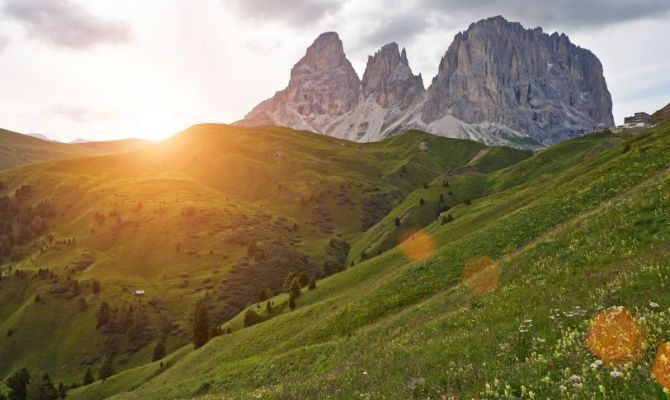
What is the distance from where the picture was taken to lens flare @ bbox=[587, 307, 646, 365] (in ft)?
35.6

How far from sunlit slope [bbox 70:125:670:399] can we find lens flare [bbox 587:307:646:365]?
0.16 m

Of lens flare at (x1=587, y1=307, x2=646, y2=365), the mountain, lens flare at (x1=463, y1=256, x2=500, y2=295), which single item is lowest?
lens flare at (x1=463, y1=256, x2=500, y2=295)

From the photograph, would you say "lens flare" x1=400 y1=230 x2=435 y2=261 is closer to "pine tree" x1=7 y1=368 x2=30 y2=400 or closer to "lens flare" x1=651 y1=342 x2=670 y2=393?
"lens flare" x1=651 y1=342 x2=670 y2=393

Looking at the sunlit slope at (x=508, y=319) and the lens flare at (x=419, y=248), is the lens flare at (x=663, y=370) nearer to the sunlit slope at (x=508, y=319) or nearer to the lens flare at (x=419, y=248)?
the sunlit slope at (x=508, y=319)

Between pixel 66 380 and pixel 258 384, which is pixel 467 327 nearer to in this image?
pixel 258 384

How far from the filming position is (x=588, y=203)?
4488 cm

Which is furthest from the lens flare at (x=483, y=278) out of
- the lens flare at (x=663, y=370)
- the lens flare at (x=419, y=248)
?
the lens flare at (x=419, y=248)

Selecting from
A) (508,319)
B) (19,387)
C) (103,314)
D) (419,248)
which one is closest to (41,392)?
(19,387)

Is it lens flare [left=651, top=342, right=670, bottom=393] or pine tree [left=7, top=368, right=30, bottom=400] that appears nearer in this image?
lens flare [left=651, top=342, right=670, bottom=393]

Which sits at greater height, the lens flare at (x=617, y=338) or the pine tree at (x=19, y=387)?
the lens flare at (x=617, y=338)

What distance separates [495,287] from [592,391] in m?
21.1

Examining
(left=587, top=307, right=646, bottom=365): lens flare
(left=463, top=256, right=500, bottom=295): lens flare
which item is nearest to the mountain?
(left=463, top=256, right=500, bottom=295): lens flare

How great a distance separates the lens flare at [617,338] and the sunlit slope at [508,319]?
0.16 m

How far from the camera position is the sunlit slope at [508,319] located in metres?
12.4
